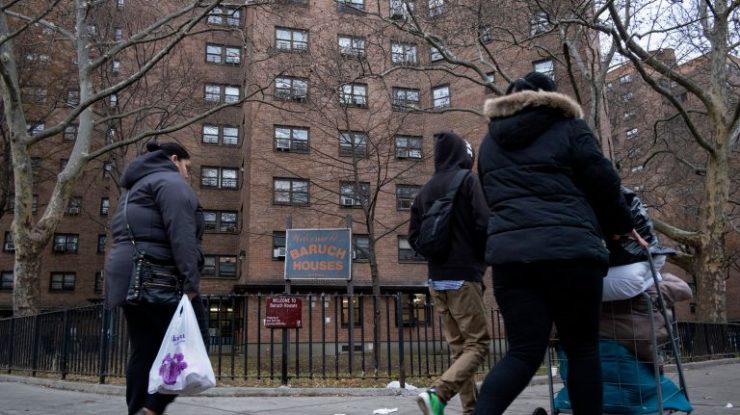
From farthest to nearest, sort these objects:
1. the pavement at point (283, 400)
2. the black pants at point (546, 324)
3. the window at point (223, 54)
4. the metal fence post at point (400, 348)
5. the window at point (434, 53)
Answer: the window at point (223, 54) → the window at point (434, 53) → the metal fence post at point (400, 348) → the pavement at point (283, 400) → the black pants at point (546, 324)

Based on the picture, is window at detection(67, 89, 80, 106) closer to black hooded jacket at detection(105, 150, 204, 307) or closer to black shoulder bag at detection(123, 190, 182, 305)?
black hooded jacket at detection(105, 150, 204, 307)

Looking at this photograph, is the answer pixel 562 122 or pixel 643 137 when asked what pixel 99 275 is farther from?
pixel 562 122

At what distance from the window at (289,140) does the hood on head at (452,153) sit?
27.0 metres

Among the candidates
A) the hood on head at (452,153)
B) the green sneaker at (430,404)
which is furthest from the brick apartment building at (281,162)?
the green sneaker at (430,404)

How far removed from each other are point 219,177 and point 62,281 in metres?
14.4

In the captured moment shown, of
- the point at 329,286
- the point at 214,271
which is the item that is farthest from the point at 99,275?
the point at 329,286

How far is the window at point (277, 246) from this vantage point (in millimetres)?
30297

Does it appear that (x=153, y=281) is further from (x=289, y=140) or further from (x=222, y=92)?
(x=222, y=92)

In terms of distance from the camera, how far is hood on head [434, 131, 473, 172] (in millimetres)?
4586

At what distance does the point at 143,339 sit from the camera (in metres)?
3.96

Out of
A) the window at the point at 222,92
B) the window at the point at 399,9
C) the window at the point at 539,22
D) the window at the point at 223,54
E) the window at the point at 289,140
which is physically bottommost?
the window at the point at 539,22

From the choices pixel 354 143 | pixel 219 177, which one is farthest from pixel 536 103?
pixel 219 177

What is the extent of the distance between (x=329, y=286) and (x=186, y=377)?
27.7 meters

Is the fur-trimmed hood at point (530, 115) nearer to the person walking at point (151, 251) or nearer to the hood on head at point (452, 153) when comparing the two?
the hood on head at point (452, 153)
